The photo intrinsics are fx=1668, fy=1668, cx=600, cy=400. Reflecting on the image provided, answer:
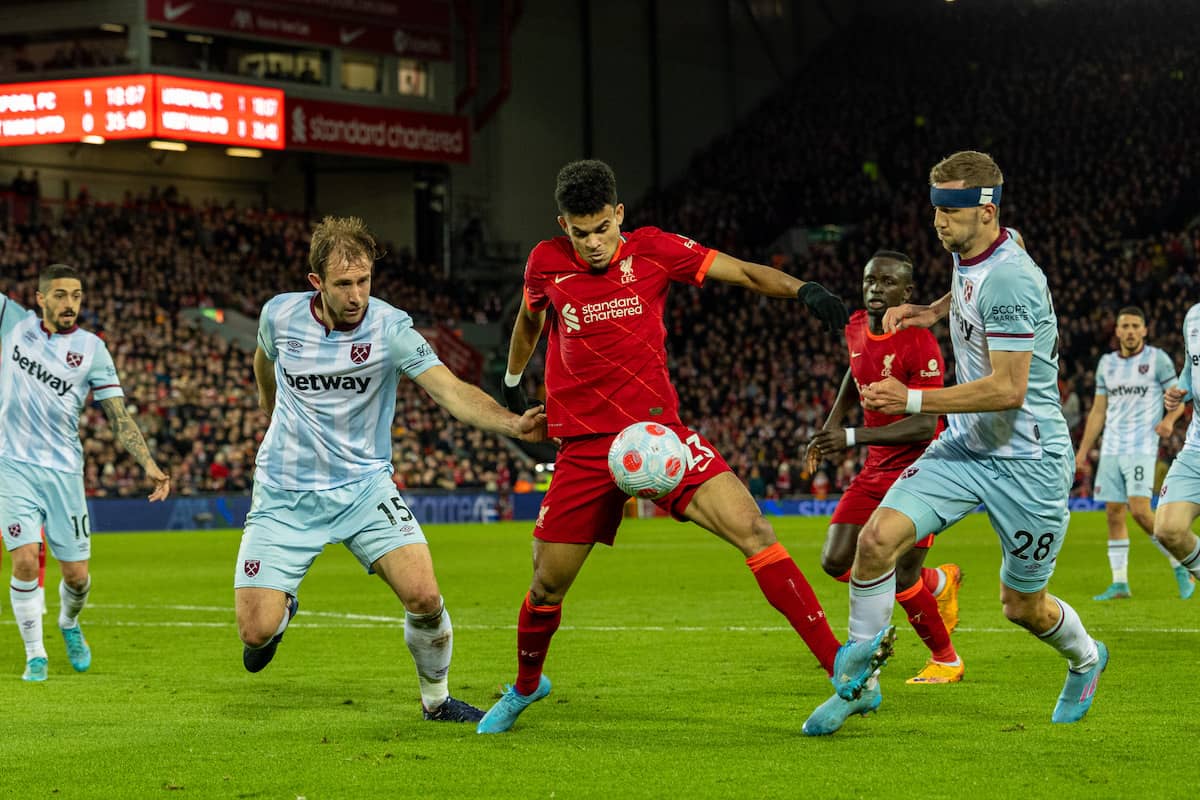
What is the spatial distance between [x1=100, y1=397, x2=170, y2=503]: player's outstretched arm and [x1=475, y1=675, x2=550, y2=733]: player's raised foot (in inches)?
137

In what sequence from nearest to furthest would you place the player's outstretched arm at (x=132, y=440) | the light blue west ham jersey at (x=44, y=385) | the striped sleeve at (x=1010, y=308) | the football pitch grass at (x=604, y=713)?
the football pitch grass at (x=604, y=713)
the striped sleeve at (x=1010, y=308)
the player's outstretched arm at (x=132, y=440)
the light blue west ham jersey at (x=44, y=385)

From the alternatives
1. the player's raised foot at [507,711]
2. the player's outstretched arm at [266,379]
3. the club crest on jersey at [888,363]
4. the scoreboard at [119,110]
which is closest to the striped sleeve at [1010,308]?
the club crest on jersey at [888,363]

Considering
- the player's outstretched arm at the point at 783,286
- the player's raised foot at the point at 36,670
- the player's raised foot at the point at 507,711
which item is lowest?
the player's raised foot at the point at 36,670

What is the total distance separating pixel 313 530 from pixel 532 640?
1.24m

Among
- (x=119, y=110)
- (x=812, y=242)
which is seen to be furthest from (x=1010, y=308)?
(x=812, y=242)

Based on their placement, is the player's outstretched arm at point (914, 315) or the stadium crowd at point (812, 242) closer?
the player's outstretched arm at point (914, 315)

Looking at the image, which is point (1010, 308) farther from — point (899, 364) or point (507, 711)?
point (507, 711)

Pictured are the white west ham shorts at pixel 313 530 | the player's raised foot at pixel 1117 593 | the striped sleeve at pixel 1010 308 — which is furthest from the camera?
the player's raised foot at pixel 1117 593

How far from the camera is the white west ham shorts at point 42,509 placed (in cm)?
1093

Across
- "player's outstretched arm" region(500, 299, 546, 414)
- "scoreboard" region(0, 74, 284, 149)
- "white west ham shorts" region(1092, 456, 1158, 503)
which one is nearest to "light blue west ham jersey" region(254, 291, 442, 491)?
"player's outstretched arm" region(500, 299, 546, 414)

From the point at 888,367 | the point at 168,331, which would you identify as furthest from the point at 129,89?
the point at 888,367

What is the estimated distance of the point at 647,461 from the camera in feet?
24.8

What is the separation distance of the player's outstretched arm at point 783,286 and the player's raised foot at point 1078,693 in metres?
2.08

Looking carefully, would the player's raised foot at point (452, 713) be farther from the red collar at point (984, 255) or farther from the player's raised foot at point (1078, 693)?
the red collar at point (984, 255)
